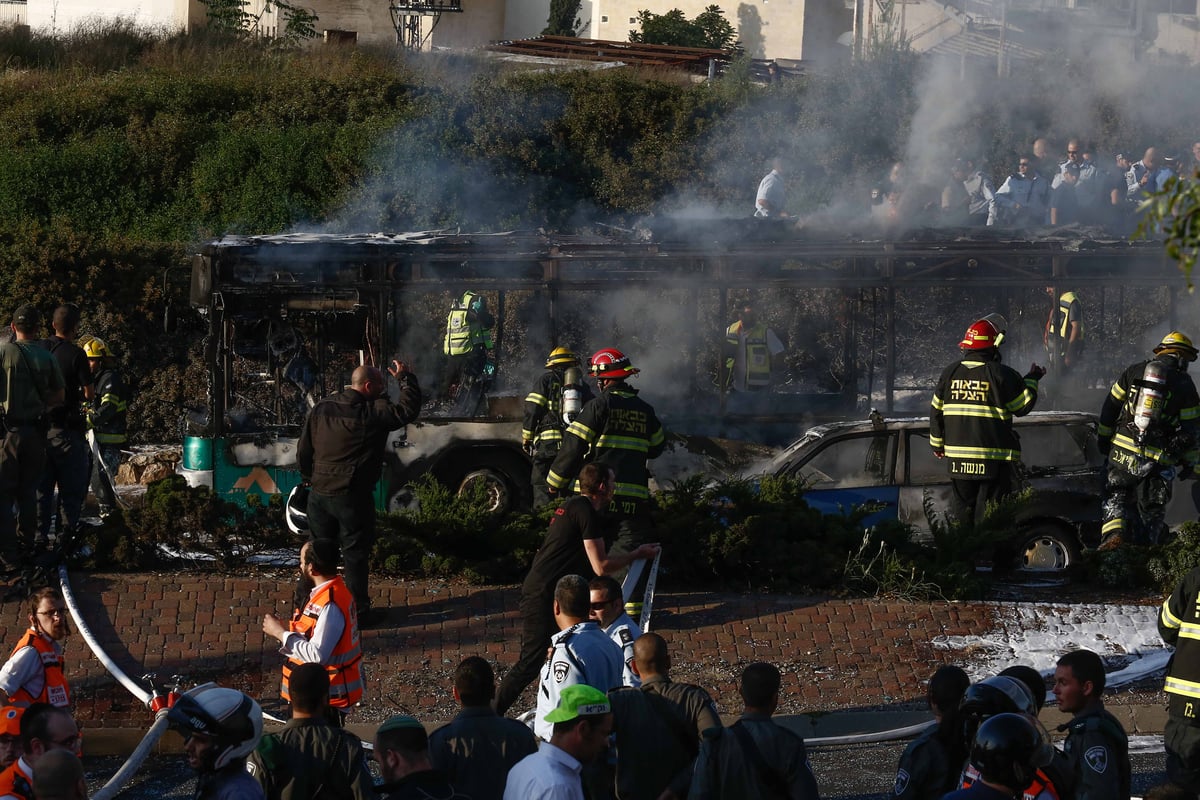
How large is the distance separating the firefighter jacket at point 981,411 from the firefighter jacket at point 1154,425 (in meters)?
0.71

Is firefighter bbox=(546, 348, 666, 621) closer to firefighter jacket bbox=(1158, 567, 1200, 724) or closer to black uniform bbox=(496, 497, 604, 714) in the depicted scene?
black uniform bbox=(496, 497, 604, 714)

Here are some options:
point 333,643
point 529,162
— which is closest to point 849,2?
point 529,162

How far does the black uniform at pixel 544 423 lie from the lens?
1165 centimetres

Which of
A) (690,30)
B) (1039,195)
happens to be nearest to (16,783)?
(1039,195)

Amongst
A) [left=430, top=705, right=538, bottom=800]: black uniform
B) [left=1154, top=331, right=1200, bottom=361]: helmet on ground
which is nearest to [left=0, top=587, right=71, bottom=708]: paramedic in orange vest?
[left=430, top=705, right=538, bottom=800]: black uniform

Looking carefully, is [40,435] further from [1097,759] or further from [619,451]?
[1097,759]

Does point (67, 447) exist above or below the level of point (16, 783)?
above

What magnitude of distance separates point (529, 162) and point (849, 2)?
12.2 m

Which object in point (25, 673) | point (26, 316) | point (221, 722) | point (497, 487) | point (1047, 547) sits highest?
point (26, 316)

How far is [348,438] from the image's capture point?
27.9 feet

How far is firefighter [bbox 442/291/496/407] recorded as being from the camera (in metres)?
13.4

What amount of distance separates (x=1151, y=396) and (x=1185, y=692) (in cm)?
499

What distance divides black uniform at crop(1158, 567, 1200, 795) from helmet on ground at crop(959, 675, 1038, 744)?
118cm

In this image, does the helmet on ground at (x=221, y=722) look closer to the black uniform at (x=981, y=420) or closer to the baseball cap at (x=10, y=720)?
the baseball cap at (x=10, y=720)
